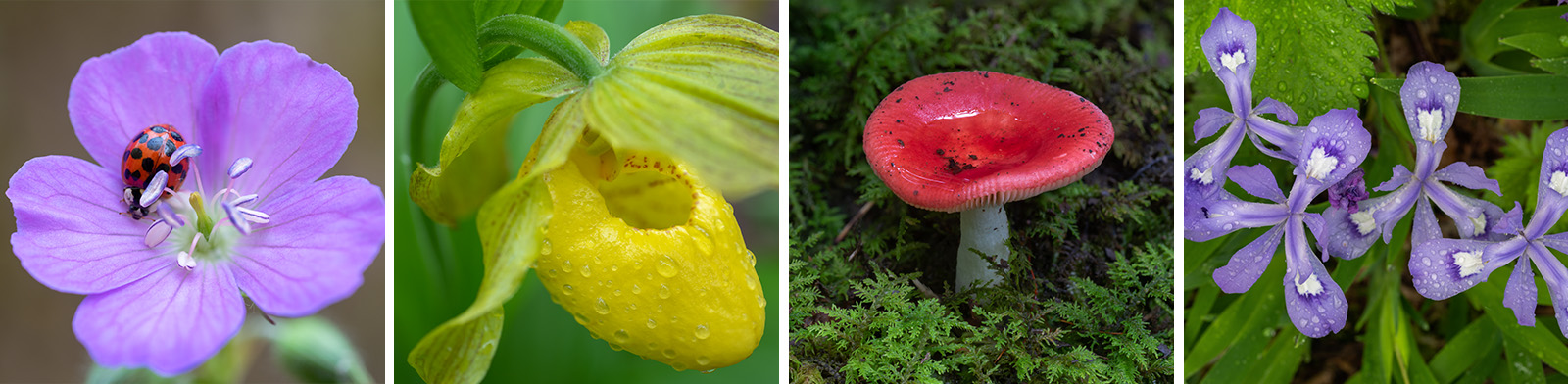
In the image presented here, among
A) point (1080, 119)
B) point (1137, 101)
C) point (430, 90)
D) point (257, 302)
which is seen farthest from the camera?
point (1137, 101)

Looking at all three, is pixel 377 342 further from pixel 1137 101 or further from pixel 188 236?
pixel 1137 101

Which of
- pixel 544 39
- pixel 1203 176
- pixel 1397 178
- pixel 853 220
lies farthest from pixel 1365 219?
pixel 544 39

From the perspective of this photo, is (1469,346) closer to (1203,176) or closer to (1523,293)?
(1523,293)

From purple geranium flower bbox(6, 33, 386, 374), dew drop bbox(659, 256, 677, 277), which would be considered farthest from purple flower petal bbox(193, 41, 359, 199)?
dew drop bbox(659, 256, 677, 277)

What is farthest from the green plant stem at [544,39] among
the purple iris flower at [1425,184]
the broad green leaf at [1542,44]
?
the broad green leaf at [1542,44]

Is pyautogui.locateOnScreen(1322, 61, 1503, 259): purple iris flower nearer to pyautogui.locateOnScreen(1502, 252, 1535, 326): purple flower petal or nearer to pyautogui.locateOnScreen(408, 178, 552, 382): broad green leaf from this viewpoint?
pyautogui.locateOnScreen(1502, 252, 1535, 326): purple flower petal

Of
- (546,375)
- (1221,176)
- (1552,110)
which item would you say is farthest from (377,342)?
(1552,110)

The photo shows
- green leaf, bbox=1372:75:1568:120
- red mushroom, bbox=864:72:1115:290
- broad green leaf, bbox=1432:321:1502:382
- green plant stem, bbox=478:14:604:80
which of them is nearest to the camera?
green plant stem, bbox=478:14:604:80
